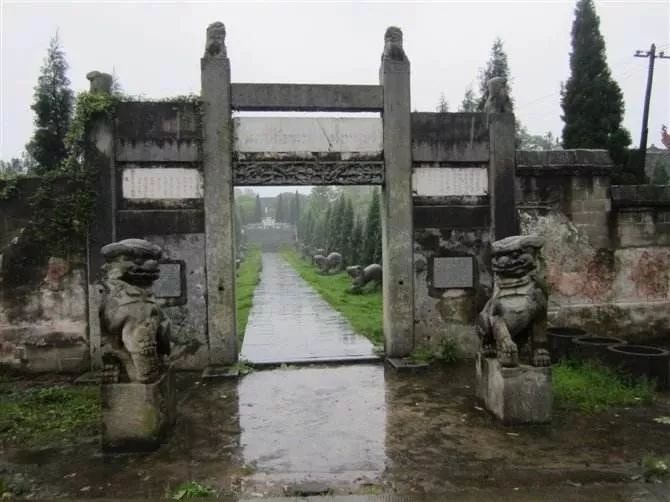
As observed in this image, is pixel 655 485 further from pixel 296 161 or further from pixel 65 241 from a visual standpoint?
pixel 65 241

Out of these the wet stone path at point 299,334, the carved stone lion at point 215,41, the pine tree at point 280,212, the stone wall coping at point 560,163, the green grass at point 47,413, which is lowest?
the green grass at point 47,413

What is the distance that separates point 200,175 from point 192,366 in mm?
2839

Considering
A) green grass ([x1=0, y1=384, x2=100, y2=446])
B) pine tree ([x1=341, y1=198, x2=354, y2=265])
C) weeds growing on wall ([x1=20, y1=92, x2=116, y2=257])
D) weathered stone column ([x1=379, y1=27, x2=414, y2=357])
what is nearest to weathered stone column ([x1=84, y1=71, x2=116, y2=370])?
weeds growing on wall ([x1=20, y1=92, x2=116, y2=257])

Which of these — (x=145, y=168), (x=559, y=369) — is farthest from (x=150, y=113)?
(x=559, y=369)

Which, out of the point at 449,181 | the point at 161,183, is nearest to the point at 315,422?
the point at 161,183

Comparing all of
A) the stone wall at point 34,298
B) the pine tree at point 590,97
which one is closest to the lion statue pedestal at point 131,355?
the stone wall at point 34,298

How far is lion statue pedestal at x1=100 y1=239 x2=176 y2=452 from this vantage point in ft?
16.5

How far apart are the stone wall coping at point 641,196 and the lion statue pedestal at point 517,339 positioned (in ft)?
13.9

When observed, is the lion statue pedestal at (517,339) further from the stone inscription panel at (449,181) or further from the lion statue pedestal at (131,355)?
the lion statue pedestal at (131,355)

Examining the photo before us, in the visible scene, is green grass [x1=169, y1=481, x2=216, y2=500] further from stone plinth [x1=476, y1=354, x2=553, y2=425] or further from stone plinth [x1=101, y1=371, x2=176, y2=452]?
stone plinth [x1=476, y1=354, x2=553, y2=425]

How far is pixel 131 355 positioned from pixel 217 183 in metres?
3.66

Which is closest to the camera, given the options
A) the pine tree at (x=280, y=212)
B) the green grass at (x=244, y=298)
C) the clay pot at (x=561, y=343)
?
the clay pot at (x=561, y=343)

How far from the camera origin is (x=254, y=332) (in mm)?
11273

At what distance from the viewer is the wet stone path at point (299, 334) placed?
8.91 m
